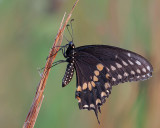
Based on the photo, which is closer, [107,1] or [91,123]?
[91,123]

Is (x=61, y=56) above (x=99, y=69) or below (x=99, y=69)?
above

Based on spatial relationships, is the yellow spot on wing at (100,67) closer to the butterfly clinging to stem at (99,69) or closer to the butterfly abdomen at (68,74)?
the butterfly clinging to stem at (99,69)

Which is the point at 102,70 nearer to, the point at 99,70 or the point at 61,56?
the point at 99,70

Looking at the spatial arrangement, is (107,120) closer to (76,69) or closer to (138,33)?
(76,69)

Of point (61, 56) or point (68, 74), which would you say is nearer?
point (68, 74)

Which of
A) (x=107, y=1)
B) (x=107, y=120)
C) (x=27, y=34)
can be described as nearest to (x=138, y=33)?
(x=107, y=1)

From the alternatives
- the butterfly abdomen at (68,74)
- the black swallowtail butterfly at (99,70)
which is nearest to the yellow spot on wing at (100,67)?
the black swallowtail butterfly at (99,70)

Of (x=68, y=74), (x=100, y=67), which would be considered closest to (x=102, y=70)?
(x=100, y=67)
